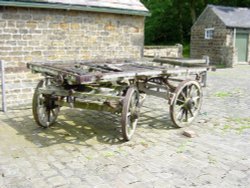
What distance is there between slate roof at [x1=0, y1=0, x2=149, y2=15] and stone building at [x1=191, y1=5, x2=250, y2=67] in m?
12.7

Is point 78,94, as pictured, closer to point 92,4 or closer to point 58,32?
point 58,32

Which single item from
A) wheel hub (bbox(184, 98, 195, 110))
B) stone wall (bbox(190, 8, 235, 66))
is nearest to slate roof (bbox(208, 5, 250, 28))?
stone wall (bbox(190, 8, 235, 66))

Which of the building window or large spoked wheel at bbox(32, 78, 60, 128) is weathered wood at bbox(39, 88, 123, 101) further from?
the building window

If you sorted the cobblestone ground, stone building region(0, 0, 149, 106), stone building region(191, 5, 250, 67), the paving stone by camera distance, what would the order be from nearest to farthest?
the paving stone < the cobblestone ground < stone building region(0, 0, 149, 106) < stone building region(191, 5, 250, 67)

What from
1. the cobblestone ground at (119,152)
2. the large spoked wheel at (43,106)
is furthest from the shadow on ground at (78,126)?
the large spoked wheel at (43,106)

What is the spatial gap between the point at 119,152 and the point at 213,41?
20.2m

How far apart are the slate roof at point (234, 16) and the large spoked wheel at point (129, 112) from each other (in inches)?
729

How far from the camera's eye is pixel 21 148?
16.6ft

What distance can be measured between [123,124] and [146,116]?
217 cm

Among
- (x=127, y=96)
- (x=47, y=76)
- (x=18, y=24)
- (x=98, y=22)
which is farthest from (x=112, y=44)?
(x=127, y=96)

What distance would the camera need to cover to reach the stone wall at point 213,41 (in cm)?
2198

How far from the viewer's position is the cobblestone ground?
13.1 ft

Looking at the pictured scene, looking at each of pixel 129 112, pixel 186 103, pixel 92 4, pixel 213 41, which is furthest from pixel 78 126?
pixel 213 41

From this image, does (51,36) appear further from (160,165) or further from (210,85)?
(210,85)
